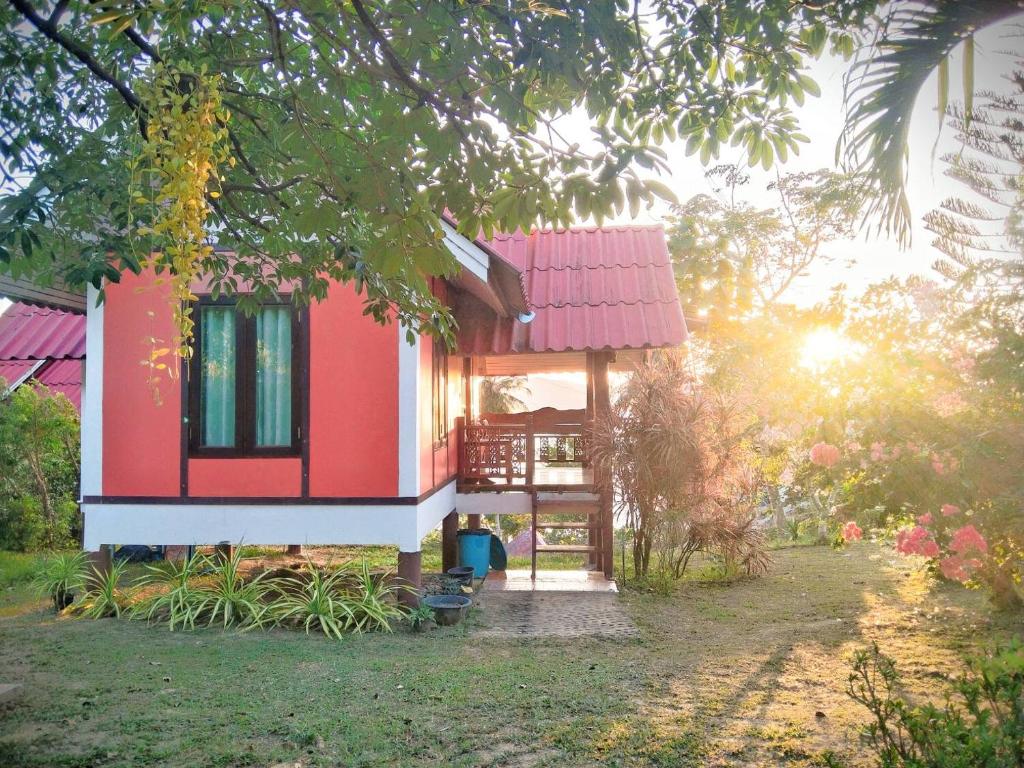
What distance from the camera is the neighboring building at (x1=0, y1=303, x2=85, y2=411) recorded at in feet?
38.1

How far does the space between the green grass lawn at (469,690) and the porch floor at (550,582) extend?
135 centimetres

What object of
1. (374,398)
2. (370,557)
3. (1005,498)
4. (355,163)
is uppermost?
(355,163)

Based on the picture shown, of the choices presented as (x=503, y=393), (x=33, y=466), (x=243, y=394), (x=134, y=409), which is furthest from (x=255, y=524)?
(x=503, y=393)

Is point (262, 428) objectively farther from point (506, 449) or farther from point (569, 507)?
point (569, 507)

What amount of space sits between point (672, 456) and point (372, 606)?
13.6 ft

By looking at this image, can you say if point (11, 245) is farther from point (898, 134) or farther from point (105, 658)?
point (898, 134)

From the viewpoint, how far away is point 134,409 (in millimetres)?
8953

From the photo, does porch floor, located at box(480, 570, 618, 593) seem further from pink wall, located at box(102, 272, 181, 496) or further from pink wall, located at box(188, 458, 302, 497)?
pink wall, located at box(102, 272, 181, 496)

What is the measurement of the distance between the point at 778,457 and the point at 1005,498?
8.01 meters

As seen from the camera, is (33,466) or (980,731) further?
(33,466)

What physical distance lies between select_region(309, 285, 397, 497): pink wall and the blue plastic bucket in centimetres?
271

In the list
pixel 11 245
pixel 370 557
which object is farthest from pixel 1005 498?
pixel 370 557

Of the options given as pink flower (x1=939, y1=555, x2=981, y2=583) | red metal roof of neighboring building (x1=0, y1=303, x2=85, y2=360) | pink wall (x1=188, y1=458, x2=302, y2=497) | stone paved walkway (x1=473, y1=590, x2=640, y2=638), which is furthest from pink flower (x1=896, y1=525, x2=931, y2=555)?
red metal roof of neighboring building (x1=0, y1=303, x2=85, y2=360)

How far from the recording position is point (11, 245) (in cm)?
426
